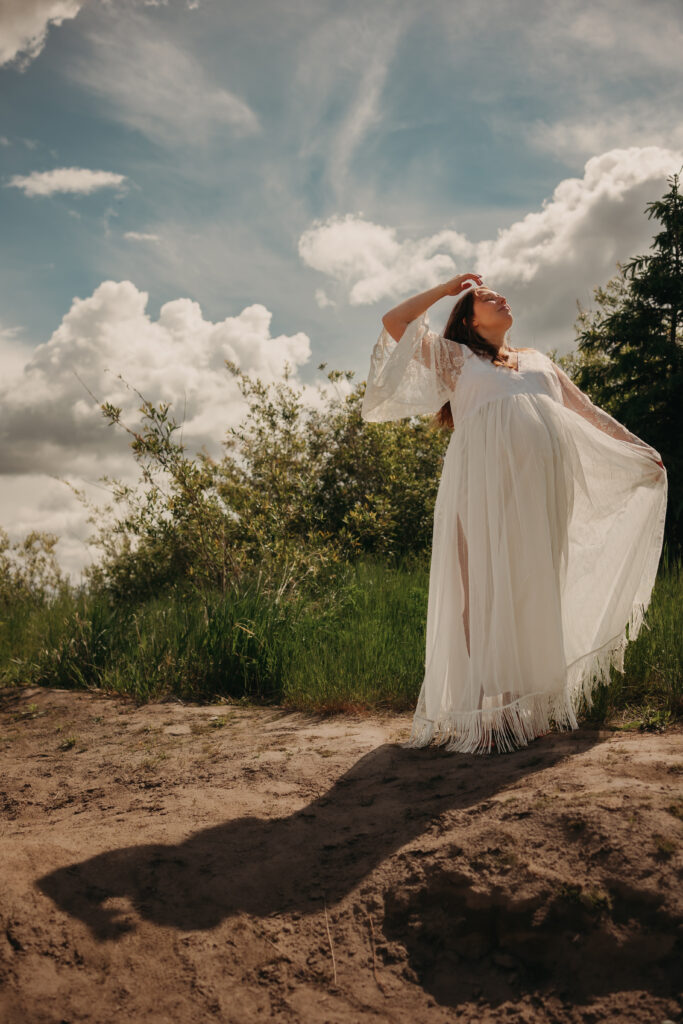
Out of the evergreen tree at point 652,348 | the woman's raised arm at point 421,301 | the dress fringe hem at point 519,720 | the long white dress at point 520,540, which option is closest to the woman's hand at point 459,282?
the woman's raised arm at point 421,301

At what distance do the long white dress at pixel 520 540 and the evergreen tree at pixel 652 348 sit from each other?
22.9 ft

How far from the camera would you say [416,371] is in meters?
4.02

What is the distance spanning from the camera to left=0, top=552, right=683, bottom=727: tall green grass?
428 cm

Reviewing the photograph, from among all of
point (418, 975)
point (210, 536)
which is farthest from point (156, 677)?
point (418, 975)

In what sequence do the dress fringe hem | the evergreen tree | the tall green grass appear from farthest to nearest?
1. the evergreen tree
2. the tall green grass
3. the dress fringe hem

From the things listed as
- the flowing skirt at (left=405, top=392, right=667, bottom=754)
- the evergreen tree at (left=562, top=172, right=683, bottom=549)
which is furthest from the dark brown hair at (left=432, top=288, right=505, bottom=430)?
the evergreen tree at (left=562, top=172, right=683, bottom=549)

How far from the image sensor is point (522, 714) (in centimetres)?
355

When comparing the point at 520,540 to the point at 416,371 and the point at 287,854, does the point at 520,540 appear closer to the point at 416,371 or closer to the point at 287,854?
the point at 416,371

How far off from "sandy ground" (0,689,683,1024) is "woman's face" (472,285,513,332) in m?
2.12

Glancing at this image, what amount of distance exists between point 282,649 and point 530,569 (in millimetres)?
2652

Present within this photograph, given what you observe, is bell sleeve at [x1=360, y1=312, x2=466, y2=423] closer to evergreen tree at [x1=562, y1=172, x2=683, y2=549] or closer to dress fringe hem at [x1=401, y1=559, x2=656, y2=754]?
dress fringe hem at [x1=401, y1=559, x2=656, y2=754]

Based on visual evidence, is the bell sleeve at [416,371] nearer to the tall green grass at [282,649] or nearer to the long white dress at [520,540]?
the long white dress at [520,540]

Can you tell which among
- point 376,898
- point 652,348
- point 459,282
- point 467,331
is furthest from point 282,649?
point 652,348

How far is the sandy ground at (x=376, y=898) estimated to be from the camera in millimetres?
2064
